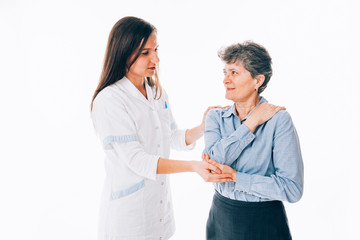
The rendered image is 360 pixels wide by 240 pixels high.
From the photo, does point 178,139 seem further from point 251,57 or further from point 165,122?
point 251,57

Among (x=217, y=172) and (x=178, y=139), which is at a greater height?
(x=178, y=139)

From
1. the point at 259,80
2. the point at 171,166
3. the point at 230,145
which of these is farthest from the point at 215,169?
the point at 259,80

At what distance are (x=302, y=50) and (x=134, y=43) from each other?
6.16 ft

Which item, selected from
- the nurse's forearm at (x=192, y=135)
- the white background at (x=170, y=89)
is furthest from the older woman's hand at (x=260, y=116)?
the white background at (x=170, y=89)

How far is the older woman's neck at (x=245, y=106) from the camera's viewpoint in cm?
151

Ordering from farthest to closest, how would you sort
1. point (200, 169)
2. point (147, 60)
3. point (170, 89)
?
point (170, 89), point (147, 60), point (200, 169)

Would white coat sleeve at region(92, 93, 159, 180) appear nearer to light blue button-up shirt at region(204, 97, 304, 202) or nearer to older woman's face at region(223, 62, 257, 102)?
light blue button-up shirt at region(204, 97, 304, 202)

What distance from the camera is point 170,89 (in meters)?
2.96

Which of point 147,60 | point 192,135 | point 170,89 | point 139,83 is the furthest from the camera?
point 170,89

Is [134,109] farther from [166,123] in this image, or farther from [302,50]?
[302,50]

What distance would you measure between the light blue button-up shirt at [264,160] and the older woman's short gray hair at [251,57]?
0.72 feet

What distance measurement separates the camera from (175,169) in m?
1.48

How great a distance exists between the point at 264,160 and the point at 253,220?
0.91ft

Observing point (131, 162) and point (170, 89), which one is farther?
point (170, 89)
